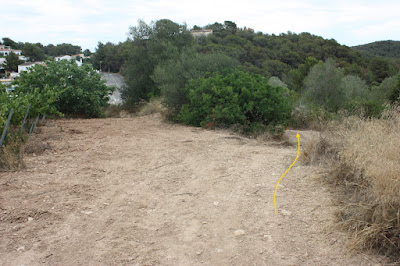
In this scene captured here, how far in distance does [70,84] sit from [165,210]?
1007cm

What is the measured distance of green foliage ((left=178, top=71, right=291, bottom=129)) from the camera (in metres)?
9.23

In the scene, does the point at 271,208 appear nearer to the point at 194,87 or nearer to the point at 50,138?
the point at 50,138

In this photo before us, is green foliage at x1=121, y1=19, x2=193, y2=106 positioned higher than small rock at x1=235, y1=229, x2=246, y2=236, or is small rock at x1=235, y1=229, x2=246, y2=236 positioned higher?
green foliage at x1=121, y1=19, x2=193, y2=106

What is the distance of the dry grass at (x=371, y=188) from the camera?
3.14 metres

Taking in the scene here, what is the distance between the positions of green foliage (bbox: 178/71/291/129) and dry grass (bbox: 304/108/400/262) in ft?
13.8

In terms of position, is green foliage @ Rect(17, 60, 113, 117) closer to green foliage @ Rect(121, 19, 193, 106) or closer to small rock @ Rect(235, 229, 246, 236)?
green foliage @ Rect(121, 19, 193, 106)

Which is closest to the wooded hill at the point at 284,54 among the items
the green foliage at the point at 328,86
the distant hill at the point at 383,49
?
the green foliage at the point at 328,86

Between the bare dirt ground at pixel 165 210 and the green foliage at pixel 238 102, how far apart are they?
8.65 ft

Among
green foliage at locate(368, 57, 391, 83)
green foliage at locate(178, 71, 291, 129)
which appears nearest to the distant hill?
green foliage at locate(368, 57, 391, 83)

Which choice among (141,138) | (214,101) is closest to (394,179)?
(141,138)

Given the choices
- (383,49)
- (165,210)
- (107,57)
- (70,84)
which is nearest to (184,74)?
(70,84)

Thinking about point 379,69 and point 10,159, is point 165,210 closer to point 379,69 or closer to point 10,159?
point 10,159

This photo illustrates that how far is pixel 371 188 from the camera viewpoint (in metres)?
3.67

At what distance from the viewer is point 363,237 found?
3.16 m
